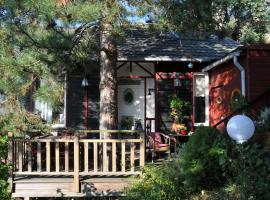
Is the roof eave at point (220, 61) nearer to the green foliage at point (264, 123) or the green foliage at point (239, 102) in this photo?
the green foliage at point (239, 102)

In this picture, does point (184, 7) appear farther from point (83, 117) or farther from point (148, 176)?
point (83, 117)

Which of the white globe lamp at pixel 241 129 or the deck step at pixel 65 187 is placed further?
the deck step at pixel 65 187

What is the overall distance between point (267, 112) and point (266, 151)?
213 centimetres

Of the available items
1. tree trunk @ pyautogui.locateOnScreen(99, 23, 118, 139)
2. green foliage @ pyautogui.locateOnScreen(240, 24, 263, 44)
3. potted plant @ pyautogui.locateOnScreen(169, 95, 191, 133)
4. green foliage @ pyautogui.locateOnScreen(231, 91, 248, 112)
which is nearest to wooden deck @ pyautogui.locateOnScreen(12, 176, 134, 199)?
tree trunk @ pyautogui.locateOnScreen(99, 23, 118, 139)

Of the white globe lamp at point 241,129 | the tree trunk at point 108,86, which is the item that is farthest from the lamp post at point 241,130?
the tree trunk at point 108,86

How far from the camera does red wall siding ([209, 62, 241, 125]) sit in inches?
507

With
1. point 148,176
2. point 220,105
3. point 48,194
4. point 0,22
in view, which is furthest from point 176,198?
point 220,105

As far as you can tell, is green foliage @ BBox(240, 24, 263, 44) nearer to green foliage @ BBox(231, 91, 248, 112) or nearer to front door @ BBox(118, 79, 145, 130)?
front door @ BBox(118, 79, 145, 130)

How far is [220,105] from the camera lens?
14.4m

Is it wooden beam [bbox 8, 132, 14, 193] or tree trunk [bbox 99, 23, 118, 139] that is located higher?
tree trunk [bbox 99, 23, 118, 139]

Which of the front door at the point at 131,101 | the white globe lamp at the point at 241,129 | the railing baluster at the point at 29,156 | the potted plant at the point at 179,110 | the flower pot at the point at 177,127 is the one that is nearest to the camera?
the white globe lamp at the point at 241,129

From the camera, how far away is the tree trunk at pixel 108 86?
33.0 feet

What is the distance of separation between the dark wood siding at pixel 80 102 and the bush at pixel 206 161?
8034 mm

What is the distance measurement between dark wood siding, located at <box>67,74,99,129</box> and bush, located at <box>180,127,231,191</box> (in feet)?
A: 26.4
